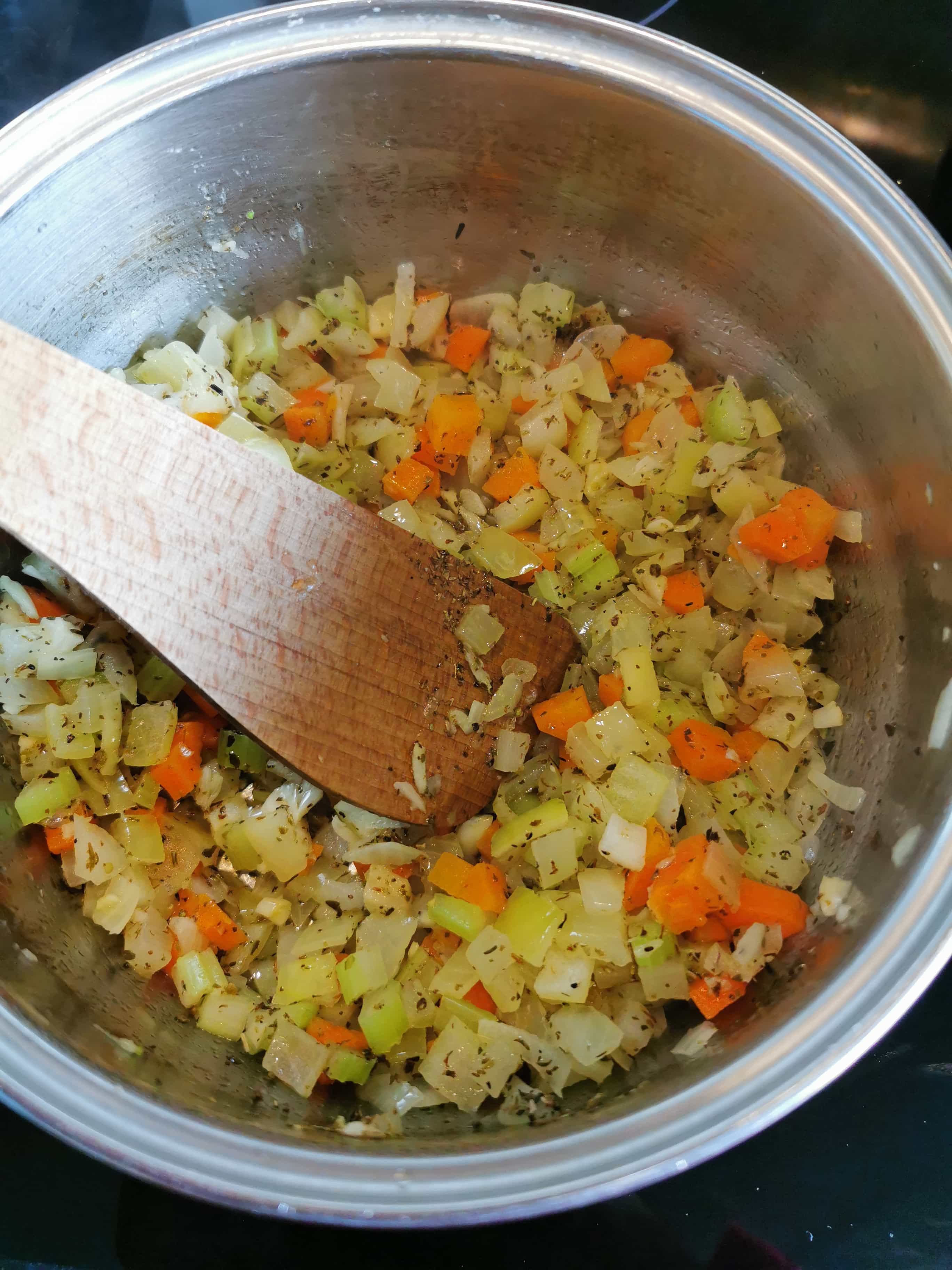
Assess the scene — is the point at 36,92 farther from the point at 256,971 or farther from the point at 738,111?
the point at 256,971

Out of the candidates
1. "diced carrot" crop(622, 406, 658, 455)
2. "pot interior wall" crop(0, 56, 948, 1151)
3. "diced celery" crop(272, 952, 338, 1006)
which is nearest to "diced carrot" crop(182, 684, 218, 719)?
"pot interior wall" crop(0, 56, 948, 1151)

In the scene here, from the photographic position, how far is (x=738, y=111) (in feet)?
5.09

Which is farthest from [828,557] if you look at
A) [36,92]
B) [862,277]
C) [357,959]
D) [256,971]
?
[36,92]

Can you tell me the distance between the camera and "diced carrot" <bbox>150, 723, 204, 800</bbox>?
65.2 inches

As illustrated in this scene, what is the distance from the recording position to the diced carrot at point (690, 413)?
1.93 m

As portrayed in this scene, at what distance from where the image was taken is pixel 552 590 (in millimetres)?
1881

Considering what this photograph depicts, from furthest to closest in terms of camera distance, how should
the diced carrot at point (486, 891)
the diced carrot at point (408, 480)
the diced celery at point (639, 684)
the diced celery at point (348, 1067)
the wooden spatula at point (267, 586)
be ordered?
the diced carrot at point (408, 480), the diced celery at point (639, 684), the diced carrot at point (486, 891), the diced celery at point (348, 1067), the wooden spatula at point (267, 586)

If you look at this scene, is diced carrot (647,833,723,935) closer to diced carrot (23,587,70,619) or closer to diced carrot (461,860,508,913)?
diced carrot (461,860,508,913)

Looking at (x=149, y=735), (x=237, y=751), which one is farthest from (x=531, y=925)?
(x=149, y=735)

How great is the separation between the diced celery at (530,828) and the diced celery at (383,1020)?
12.8 inches

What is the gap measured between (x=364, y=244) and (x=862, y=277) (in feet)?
3.62

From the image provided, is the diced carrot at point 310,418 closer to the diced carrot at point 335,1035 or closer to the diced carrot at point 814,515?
the diced carrot at point 814,515

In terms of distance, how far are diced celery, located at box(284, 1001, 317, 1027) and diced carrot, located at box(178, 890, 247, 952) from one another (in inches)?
6.9

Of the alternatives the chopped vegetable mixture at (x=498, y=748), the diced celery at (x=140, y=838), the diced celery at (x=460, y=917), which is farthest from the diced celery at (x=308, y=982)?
the diced celery at (x=140, y=838)
